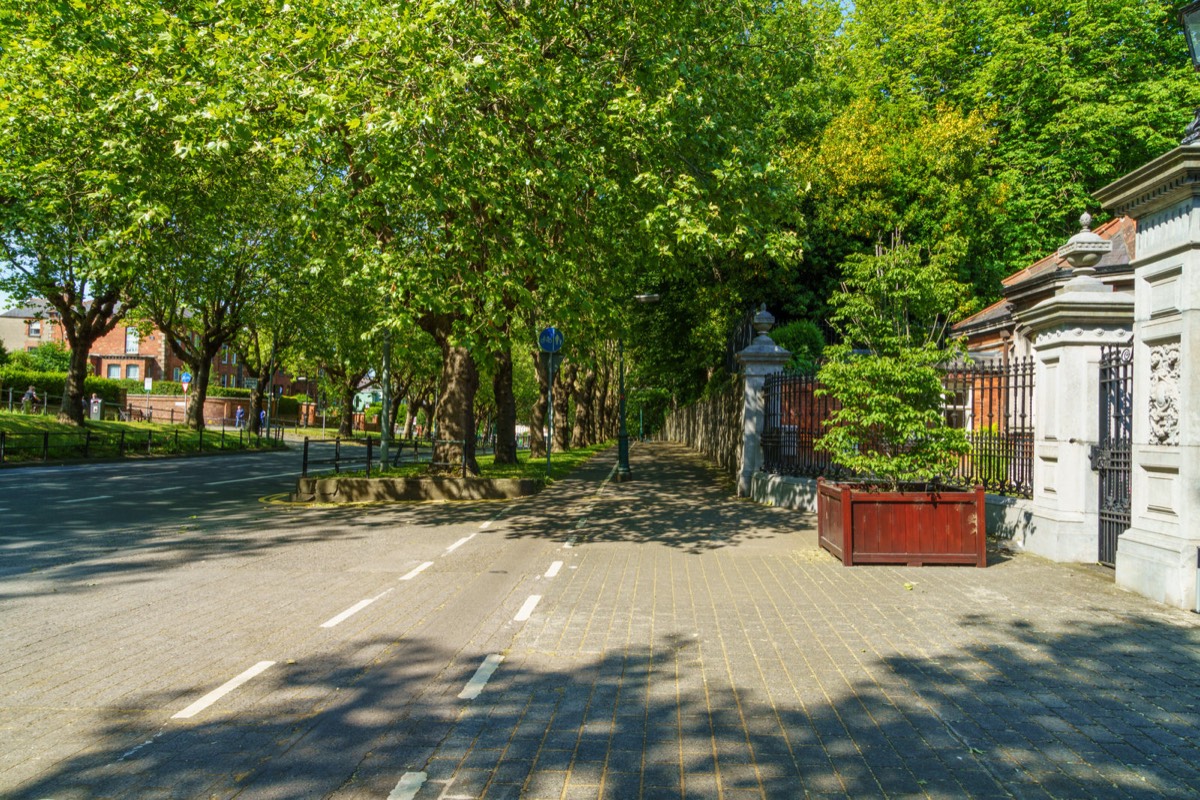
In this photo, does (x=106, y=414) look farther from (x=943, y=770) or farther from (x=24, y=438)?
(x=943, y=770)

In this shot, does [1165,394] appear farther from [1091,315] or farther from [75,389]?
[75,389]

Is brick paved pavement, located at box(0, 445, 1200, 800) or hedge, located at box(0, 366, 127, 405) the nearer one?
brick paved pavement, located at box(0, 445, 1200, 800)

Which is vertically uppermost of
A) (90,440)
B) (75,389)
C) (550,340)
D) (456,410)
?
(550,340)

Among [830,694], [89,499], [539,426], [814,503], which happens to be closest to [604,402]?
[539,426]

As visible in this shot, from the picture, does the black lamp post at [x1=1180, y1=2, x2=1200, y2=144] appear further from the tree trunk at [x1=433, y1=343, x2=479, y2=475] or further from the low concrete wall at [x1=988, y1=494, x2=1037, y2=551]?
the tree trunk at [x1=433, y1=343, x2=479, y2=475]

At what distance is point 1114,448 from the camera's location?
9.50 m

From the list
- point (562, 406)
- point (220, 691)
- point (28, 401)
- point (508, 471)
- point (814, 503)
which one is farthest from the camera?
point (562, 406)

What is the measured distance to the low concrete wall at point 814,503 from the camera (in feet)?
36.0

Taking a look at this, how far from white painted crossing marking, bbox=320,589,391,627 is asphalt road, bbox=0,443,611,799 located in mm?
40

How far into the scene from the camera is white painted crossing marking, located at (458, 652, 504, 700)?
5016 mm

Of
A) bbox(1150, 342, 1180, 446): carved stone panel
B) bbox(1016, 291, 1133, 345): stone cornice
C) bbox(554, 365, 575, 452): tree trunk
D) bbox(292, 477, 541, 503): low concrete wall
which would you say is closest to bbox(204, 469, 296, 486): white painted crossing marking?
bbox(292, 477, 541, 503): low concrete wall

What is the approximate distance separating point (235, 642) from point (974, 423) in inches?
463

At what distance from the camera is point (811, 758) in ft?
13.4

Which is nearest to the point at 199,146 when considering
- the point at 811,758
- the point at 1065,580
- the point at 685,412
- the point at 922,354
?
the point at 922,354
